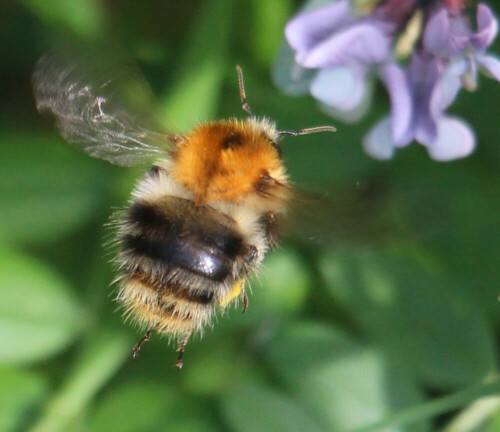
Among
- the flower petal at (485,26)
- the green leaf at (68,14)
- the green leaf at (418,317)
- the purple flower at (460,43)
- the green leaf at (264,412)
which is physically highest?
the flower petal at (485,26)

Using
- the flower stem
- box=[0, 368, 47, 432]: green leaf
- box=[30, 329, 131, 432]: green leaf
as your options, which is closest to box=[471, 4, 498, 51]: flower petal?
the flower stem

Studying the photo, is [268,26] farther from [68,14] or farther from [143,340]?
[143,340]

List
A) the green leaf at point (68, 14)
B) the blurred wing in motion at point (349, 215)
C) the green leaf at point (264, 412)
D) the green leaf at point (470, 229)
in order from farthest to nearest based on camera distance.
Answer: the green leaf at point (68, 14)
the green leaf at point (470, 229)
the green leaf at point (264, 412)
the blurred wing in motion at point (349, 215)

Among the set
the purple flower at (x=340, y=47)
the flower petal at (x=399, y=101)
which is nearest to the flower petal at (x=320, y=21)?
the purple flower at (x=340, y=47)

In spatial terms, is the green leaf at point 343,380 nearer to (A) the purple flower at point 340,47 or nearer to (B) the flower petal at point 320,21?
(A) the purple flower at point 340,47

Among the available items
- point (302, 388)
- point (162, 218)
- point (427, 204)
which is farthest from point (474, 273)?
point (162, 218)

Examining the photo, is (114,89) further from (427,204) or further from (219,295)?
(427,204)
